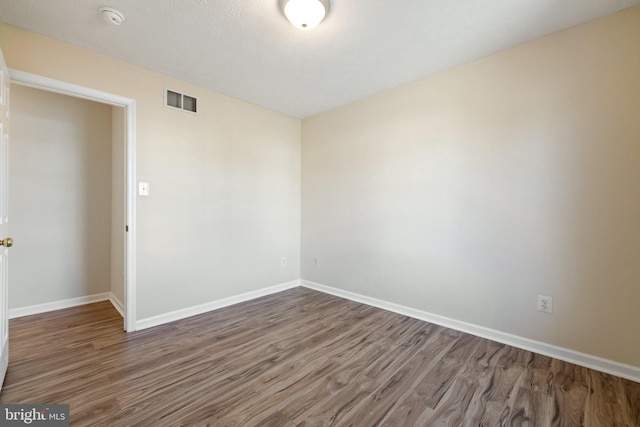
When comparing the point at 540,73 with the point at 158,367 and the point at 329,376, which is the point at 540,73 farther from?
the point at 158,367

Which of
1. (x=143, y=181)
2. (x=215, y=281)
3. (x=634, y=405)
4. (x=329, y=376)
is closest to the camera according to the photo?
(x=634, y=405)

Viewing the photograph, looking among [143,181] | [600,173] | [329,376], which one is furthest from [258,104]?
[600,173]

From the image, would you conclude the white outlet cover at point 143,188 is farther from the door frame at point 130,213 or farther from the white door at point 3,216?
the white door at point 3,216

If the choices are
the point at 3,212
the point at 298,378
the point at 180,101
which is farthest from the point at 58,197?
the point at 298,378

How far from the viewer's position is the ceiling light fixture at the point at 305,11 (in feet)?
5.58

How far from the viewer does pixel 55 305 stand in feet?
10.0

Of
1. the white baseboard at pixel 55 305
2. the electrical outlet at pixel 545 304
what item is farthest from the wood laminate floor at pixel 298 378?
the electrical outlet at pixel 545 304

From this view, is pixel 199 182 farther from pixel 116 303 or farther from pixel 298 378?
pixel 298 378

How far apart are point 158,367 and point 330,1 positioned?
2.75 metres

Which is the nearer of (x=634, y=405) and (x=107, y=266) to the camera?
(x=634, y=405)

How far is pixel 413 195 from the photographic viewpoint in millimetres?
2867

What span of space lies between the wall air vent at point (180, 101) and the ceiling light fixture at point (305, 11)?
1.57 metres

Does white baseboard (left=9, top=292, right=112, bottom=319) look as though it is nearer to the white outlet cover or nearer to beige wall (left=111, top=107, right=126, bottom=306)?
beige wall (left=111, top=107, right=126, bottom=306)

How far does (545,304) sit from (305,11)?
2745mm
